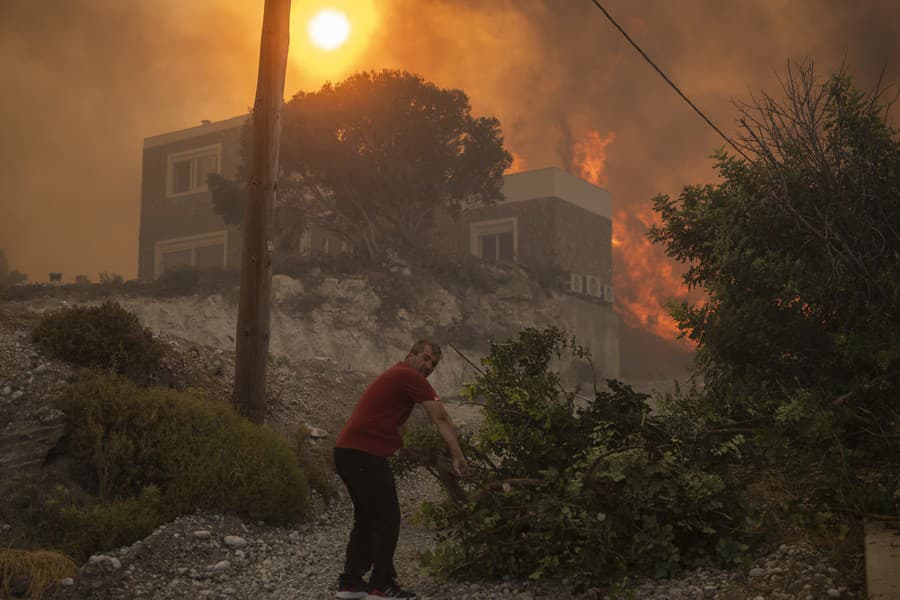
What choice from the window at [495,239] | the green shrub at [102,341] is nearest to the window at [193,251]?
the window at [495,239]

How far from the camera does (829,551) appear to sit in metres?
6.45

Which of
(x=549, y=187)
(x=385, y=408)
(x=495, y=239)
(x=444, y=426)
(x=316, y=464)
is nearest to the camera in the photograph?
(x=444, y=426)

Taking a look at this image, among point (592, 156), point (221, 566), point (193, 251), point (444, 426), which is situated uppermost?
point (592, 156)

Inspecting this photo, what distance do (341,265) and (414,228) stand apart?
3357 millimetres

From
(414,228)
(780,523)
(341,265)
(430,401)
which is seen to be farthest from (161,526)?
(414,228)

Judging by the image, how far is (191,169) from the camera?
36719 millimetres

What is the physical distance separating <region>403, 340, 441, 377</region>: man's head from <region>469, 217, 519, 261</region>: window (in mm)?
29326

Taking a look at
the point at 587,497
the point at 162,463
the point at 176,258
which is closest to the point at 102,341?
the point at 162,463

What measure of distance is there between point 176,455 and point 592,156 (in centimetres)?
4039

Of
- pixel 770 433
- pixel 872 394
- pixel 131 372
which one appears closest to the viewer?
pixel 770 433

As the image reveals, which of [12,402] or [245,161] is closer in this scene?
[12,402]

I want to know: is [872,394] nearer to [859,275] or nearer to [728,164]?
[859,275]

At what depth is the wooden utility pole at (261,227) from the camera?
39.4 ft

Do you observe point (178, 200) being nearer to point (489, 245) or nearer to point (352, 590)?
point (489, 245)
